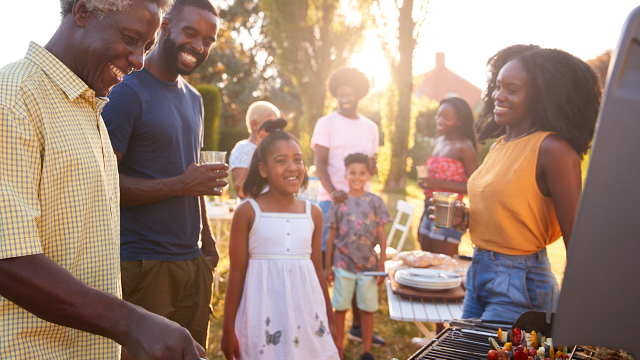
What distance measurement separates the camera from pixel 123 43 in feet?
4.21

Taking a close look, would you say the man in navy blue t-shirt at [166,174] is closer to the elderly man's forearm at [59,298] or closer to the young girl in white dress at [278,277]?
the young girl in white dress at [278,277]

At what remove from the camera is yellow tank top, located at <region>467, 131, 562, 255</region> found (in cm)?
196

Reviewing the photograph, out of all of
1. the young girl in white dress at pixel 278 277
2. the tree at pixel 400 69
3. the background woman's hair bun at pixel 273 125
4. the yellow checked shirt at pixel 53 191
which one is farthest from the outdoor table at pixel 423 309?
the tree at pixel 400 69

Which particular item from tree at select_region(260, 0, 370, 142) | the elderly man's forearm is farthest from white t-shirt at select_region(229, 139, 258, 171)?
tree at select_region(260, 0, 370, 142)

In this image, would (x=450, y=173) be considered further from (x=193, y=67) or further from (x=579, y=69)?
(x=193, y=67)

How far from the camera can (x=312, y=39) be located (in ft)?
54.3

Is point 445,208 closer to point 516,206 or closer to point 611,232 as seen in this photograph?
point 516,206

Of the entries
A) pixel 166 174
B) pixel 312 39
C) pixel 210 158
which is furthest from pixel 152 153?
pixel 312 39

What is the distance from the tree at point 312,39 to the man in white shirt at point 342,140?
Answer: 39.7 ft

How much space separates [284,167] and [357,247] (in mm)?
1494

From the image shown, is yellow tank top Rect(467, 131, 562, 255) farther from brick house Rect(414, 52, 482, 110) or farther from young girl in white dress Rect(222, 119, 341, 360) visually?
brick house Rect(414, 52, 482, 110)

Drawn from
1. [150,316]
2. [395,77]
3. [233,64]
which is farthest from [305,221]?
[233,64]

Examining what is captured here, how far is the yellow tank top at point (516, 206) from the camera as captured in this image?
1958 millimetres

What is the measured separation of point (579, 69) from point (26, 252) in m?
2.17
